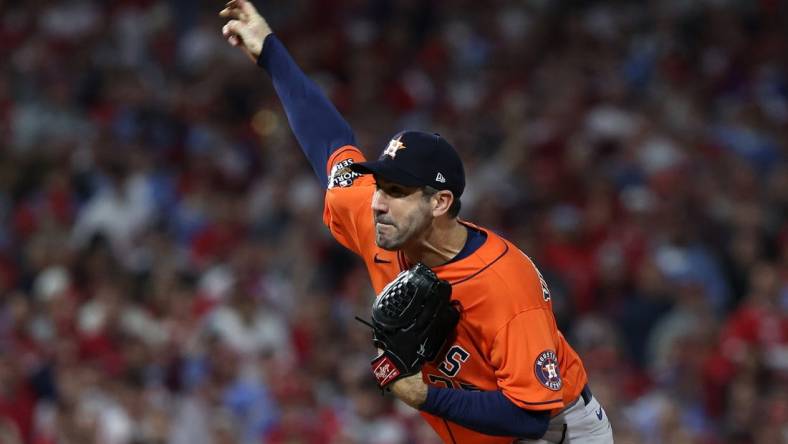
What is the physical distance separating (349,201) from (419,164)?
53 cm

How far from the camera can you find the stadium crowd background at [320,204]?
26.8ft

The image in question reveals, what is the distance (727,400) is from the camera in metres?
7.80

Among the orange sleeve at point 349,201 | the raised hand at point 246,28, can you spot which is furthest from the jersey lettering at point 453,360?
the raised hand at point 246,28

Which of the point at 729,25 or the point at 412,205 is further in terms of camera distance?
the point at 729,25

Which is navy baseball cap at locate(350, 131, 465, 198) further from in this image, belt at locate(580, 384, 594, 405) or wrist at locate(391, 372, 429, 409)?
belt at locate(580, 384, 594, 405)

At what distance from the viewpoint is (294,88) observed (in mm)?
4645

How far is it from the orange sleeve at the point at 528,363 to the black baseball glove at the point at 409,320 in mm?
184

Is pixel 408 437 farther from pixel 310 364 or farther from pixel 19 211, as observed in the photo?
pixel 19 211

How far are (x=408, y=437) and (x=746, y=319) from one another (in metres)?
2.17

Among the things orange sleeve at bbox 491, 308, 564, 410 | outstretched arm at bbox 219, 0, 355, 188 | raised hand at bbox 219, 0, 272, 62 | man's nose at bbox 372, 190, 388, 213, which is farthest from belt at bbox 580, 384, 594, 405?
raised hand at bbox 219, 0, 272, 62

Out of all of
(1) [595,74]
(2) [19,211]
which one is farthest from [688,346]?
(2) [19,211]

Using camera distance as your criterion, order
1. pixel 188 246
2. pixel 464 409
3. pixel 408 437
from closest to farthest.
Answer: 1. pixel 464 409
2. pixel 408 437
3. pixel 188 246

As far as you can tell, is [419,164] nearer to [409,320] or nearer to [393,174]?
[393,174]

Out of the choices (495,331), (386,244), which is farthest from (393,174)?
(495,331)
